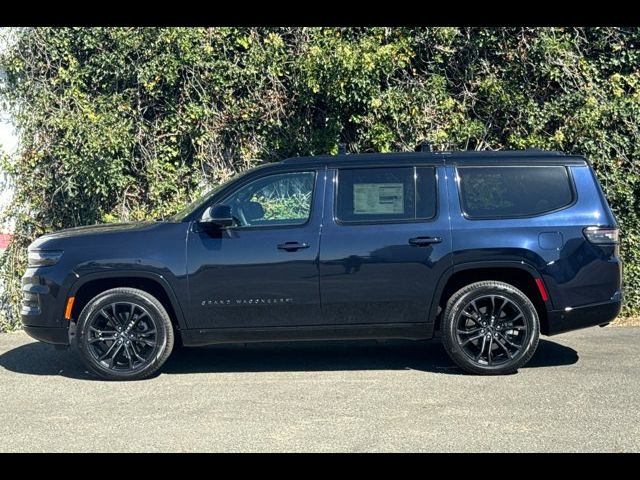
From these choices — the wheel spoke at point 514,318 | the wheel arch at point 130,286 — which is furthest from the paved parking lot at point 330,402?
the wheel arch at point 130,286

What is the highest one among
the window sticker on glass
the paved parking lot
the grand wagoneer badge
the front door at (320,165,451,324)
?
the window sticker on glass

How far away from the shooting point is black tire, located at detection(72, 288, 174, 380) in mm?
6988

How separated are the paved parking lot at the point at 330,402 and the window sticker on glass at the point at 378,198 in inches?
55.7

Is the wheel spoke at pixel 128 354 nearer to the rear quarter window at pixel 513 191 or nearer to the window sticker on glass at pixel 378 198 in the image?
the window sticker on glass at pixel 378 198

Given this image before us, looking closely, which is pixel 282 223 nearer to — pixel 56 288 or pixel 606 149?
pixel 56 288

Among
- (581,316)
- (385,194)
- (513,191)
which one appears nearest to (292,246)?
(385,194)

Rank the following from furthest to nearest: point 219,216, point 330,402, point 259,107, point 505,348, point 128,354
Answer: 1. point 259,107
2. point 128,354
3. point 505,348
4. point 219,216
5. point 330,402

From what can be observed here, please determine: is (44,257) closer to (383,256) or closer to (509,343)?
(383,256)

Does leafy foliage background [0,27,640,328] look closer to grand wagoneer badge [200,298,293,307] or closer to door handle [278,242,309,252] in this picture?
door handle [278,242,309,252]

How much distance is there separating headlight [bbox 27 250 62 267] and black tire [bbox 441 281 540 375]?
3329mm

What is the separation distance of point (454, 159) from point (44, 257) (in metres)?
3.63

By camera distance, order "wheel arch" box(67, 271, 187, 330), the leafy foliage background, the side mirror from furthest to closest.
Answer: the leafy foliage background, "wheel arch" box(67, 271, 187, 330), the side mirror

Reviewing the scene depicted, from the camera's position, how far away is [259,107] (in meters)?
10.1

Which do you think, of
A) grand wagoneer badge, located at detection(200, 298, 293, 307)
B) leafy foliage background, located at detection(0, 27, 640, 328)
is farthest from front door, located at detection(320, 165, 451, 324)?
leafy foliage background, located at detection(0, 27, 640, 328)
